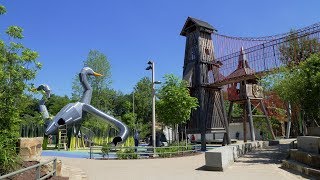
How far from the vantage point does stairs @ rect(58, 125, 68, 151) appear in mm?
31134

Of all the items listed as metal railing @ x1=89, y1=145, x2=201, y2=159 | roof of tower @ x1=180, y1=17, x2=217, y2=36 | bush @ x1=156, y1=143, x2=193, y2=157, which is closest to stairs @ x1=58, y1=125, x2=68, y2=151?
metal railing @ x1=89, y1=145, x2=201, y2=159

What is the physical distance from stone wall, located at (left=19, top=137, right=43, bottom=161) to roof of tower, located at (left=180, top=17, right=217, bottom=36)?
71.3ft

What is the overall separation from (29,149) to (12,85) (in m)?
2.10

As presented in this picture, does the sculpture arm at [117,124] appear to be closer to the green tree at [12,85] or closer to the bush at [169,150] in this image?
the bush at [169,150]

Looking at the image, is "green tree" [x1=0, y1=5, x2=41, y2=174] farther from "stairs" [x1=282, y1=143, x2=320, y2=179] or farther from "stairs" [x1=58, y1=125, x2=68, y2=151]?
"stairs" [x1=58, y1=125, x2=68, y2=151]

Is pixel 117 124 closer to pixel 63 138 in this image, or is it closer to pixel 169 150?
pixel 63 138

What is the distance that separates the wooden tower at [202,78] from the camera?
30.9 meters

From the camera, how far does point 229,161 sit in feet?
51.0

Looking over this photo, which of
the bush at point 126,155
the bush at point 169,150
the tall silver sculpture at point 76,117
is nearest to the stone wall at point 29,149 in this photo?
the bush at point 126,155

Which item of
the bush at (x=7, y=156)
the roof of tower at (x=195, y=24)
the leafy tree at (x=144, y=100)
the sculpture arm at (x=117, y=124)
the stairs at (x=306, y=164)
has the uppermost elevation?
the roof of tower at (x=195, y=24)

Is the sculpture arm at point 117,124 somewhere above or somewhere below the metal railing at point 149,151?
above

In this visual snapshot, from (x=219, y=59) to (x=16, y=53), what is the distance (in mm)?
21773

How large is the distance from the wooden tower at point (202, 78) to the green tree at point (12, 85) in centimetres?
2027

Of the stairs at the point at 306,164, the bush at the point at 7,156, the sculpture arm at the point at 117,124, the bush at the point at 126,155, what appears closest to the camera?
the bush at the point at 7,156
